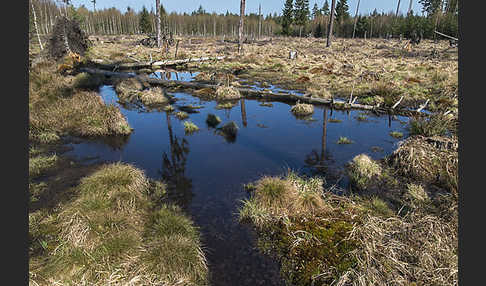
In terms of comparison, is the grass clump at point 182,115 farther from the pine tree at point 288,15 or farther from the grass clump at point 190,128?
the pine tree at point 288,15

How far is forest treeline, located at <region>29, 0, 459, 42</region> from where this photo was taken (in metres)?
53.9

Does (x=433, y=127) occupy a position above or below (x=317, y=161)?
above

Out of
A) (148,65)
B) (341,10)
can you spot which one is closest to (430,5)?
(341,10)

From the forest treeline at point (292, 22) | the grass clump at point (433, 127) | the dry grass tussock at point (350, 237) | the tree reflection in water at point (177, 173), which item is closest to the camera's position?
the dry grass tussock at point (350, 237)

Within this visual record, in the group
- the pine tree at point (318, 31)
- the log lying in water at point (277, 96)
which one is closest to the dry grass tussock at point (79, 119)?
the log lying in water at point (277, 96)

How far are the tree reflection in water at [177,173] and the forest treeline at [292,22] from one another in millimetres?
27591

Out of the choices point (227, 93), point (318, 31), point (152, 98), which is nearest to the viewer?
point (152, 98)

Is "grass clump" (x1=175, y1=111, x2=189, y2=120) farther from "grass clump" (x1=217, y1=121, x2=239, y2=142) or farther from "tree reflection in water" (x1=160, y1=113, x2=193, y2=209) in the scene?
"tree reflection in water" (x1=160, y1=113, x2=193, y2=209)

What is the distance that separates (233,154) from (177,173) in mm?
2379

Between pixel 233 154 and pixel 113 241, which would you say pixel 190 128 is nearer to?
pixel 233 154

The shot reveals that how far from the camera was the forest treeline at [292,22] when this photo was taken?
177 feet

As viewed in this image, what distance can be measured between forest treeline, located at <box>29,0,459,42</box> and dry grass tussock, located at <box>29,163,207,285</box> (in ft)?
100

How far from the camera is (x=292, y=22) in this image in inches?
3162

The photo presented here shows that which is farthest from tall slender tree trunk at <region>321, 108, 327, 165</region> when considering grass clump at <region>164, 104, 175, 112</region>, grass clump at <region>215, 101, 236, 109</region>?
grass clump at <region>164, 104, 175, 112</region>
